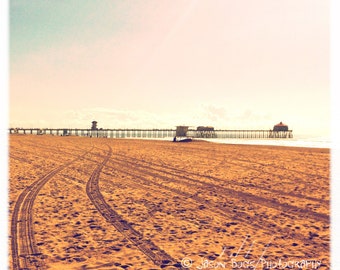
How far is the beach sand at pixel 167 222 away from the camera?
4.52m

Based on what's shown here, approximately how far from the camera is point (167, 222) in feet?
20.6

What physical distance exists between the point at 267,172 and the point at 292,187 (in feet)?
10.2

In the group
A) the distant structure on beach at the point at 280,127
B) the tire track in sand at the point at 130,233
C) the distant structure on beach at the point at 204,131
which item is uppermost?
the distant structure on beach at the point at 280,127

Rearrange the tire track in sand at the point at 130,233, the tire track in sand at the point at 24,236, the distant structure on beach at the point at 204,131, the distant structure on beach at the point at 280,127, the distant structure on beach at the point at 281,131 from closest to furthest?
the tire track in sand at the point at 24,236 → the tire track in sand at the point at 130,233 → the distant structure on beach at the point at 204,131 → the distant structure on beach at the point at 280,127 → the distant structure on beach at the point at 281,131

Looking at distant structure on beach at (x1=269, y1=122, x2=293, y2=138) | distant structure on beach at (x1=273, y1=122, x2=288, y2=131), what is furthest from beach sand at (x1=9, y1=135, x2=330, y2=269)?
distant structure on beach at (x1=269, y1=122, x2=293, y2=138)

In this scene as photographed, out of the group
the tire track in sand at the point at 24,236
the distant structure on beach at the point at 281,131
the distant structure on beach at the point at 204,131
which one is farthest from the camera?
the distant structure on beach at the point at 281,131

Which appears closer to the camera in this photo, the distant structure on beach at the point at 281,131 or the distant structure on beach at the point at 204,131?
the distant structure on beach at the point at 204,131

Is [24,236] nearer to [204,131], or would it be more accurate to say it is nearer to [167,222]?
[167,222]

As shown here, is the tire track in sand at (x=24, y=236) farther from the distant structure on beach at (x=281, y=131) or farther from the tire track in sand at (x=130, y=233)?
the distant structure on beach at (x=281, y=131)

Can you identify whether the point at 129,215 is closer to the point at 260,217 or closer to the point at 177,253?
the point at 177,253

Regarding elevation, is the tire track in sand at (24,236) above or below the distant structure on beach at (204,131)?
below

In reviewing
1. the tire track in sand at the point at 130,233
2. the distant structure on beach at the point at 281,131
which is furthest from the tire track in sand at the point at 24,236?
the distant structure on beach at the point at 281,131

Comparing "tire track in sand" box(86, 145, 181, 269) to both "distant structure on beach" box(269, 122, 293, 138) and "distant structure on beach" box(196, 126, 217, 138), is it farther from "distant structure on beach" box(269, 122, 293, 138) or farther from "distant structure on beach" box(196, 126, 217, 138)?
"distant structure on beach" box(269, 122, 293, 138)

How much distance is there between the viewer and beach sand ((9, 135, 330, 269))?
4.52 m
